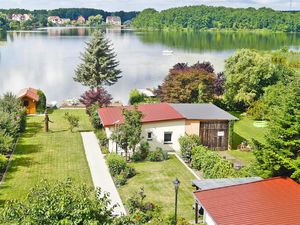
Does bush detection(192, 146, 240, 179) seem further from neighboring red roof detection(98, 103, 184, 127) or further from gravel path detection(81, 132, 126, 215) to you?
gravel path detection(81, 132, 126, 215)

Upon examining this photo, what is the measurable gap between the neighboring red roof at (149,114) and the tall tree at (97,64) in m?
18.4

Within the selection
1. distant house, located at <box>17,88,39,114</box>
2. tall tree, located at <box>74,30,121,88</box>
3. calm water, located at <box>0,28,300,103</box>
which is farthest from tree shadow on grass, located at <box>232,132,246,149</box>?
calm water, located at <box>0,28,300,103</box>

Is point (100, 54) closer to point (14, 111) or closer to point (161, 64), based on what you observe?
point (14, 111)

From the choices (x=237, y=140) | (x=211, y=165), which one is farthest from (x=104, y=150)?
(x=237, y=140)

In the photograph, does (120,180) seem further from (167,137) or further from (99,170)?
(167,137)

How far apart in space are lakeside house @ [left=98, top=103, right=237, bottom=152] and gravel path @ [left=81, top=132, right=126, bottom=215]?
1580 millimetres

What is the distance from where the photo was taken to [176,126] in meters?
31.4

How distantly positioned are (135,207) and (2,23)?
195 meters

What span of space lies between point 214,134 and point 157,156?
5.29 m

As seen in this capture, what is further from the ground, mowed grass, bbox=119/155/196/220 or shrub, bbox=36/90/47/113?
shrub, bbox=36/90/47/113

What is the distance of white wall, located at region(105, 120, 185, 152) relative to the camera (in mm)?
30625

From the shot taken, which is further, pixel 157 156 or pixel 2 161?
pixel 157 156

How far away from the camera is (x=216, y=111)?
3328 cm

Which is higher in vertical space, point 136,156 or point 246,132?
point 136,156
